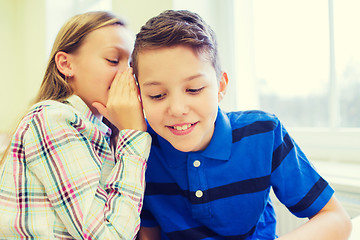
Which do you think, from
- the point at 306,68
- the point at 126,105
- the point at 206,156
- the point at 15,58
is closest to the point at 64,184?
the point at 126,105

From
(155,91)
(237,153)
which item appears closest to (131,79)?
(155,91)

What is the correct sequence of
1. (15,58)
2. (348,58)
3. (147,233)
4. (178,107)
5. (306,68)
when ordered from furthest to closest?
(15,58), (306,68), (348,58), (147,233), (178,107)

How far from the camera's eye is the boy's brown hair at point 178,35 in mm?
759

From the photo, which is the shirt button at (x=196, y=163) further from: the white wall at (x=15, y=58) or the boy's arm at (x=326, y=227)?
the white wall at (x=15, y=58)

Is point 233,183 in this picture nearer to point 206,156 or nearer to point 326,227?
point 206,156

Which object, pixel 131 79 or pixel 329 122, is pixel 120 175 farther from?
pixel 329 122

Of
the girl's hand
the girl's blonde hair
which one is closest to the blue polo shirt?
the girl's hand

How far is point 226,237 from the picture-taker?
0.86m

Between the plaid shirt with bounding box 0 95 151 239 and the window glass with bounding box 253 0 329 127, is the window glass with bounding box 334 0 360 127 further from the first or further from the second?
the plaid shirt with bounding box 0 95 151 239

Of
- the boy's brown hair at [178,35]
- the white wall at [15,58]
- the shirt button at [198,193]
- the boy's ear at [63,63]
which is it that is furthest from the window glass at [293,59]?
the white wall at [15,58]

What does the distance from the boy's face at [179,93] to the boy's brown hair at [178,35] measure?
0.05 feet

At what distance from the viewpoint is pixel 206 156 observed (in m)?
0.84

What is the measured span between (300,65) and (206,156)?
3.68ft

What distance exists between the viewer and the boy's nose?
29.2 inches
